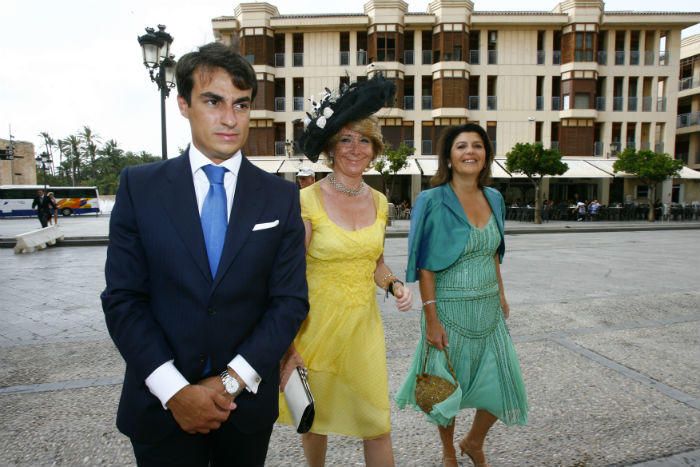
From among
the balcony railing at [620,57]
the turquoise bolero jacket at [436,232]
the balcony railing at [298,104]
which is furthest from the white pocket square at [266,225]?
the balcony railing at [620,57]

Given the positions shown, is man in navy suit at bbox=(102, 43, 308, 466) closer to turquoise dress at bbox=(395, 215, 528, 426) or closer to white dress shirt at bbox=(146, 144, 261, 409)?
white dress shirt at bbox=(146, 144, 261, 409)

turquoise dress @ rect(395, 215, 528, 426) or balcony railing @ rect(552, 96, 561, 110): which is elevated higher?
balcony railing @ rect(552, 96, 561, 110)

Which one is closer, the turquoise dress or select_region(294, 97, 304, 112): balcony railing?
the turquoise dress

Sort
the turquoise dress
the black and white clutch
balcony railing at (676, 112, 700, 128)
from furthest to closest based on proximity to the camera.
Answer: balcony railing at (676, 112, 700, 128), the turquoise dress, the black and white clutch

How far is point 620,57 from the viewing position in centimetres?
2941

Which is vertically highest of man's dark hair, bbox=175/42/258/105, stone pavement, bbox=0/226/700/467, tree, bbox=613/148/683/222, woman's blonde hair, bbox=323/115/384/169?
tree, bbox=613/148/683/222

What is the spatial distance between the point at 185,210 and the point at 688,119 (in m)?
43.1

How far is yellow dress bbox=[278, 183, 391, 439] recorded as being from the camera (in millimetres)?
2127

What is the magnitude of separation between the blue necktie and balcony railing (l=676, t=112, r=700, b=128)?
1664 inches

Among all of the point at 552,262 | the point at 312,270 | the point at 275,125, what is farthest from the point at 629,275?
the point at 275,125

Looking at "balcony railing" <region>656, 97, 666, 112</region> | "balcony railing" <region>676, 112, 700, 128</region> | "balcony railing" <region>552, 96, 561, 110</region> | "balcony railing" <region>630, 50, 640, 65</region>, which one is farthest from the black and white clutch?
"balcony railing" <region>676, 112, 700, 128</region>

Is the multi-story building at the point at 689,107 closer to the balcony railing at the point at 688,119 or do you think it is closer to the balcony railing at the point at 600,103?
the balcony railing at the point at 688,119

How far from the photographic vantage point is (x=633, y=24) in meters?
28.8

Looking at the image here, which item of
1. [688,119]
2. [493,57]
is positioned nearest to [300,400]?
[493,57]
